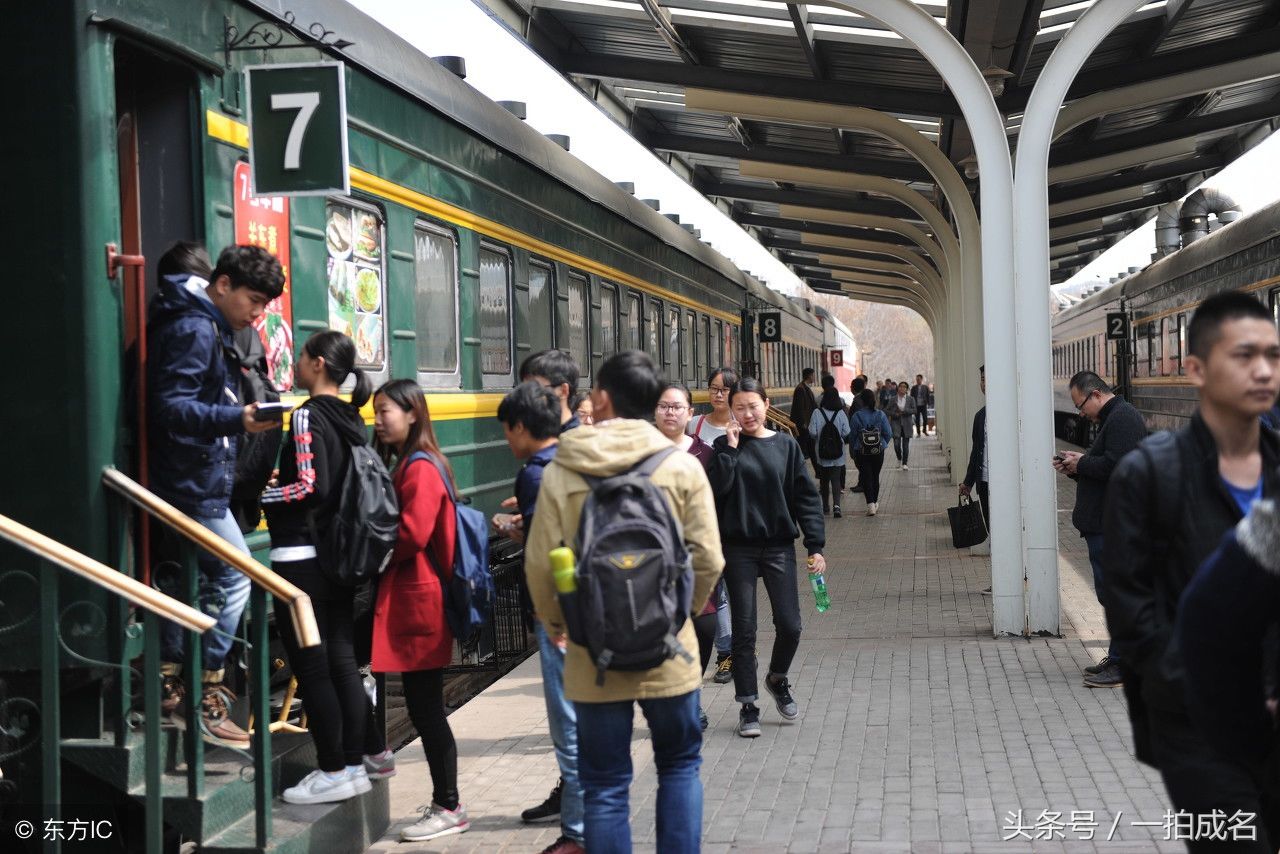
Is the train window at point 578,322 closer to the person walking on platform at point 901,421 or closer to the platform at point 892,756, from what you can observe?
the platform at point 892,756

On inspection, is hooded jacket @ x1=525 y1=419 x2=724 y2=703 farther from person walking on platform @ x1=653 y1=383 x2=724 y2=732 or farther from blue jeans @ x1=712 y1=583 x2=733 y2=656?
blue jeans @ x1=712 y1=583 x2=733 y2=656

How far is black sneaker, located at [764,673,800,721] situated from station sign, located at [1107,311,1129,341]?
19.6 m

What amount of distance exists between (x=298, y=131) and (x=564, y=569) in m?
2.59

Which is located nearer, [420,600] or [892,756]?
[420,600]

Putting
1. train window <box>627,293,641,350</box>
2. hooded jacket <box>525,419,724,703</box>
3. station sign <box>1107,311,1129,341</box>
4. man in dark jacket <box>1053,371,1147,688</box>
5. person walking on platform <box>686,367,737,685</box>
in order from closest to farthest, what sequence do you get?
1. hooded jacket <box>525,419,724,703</box>
2. man in dark jacket <box>1053,371,1147,688</box>
3. person walking on platform <box>686,367,737,685</box>
4. train window <box>627,293,641,350</box>
5. station sign <box>1107,311,1129,341</box>

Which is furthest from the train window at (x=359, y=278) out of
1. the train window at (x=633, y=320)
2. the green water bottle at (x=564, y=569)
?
the train window at (x=633, y=320)

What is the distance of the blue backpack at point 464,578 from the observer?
18.0 ft

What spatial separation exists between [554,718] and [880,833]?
119cm

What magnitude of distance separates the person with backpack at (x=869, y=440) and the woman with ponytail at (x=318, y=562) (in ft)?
43.2

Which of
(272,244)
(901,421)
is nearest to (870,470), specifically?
(901,421)

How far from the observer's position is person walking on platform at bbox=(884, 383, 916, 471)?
2992 centimetres

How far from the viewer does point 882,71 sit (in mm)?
13922

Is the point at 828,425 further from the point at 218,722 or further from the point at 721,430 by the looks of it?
the point at 218,722

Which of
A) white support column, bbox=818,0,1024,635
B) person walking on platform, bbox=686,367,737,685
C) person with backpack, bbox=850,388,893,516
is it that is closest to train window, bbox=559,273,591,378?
person walking on platform, bbox=686,367,737,685
